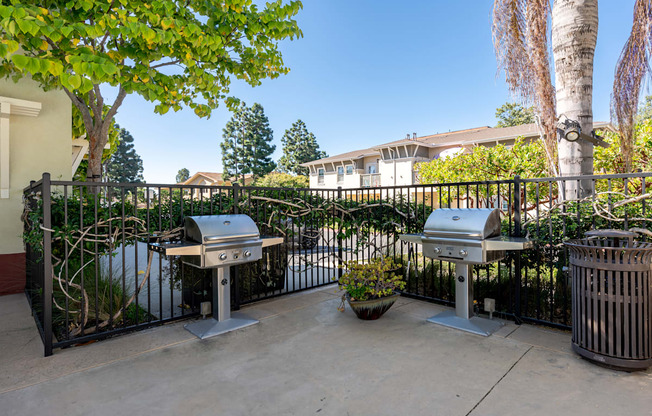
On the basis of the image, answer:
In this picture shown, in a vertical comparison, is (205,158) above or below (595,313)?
above

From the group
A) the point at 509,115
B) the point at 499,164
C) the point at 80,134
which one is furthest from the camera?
the point at 509,115

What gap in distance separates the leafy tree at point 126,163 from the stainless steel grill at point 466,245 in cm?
4604

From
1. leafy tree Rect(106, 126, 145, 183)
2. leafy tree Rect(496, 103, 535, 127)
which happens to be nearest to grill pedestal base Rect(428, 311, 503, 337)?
leafy tree Rect(496, 103, 535, 127)

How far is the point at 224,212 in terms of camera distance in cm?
391

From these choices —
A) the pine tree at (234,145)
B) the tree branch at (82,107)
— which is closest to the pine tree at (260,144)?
the pine tree at (234,145)

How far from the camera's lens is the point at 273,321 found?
3.54 meters

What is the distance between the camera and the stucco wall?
4781 millimetres

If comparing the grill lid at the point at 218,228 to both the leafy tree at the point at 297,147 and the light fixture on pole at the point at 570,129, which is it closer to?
the light fixture on pole at the point at 570,129

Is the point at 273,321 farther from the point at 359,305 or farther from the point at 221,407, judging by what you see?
the point at 221,407

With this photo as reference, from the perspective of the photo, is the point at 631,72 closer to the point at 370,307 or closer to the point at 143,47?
the point at 370,307

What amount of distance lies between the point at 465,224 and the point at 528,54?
3644 mm

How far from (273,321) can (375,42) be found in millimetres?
14670

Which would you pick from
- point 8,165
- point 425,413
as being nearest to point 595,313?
point 425,413

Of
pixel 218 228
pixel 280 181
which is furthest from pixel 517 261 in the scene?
pixel 280 181
